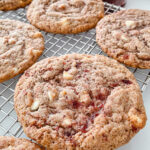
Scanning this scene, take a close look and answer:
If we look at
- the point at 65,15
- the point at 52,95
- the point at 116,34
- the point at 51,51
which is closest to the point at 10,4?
the point at 65,15

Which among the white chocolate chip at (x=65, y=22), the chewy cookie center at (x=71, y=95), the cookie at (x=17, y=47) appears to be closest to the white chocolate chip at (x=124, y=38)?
the chewy cookie center at (x=71, y=95)

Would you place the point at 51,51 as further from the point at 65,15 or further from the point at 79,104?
the point at 79,104

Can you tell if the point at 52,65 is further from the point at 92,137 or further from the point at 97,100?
the point at 92,137

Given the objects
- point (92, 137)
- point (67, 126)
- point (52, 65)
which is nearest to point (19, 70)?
point (52, 65)

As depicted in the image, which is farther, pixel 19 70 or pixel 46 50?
pixel 46 50

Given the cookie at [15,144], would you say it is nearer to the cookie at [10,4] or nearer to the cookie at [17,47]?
the cookie at [17,47]

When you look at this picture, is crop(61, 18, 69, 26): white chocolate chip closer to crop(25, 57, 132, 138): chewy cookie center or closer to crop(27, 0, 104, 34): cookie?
crop(27, 0, 104, 34): cookie

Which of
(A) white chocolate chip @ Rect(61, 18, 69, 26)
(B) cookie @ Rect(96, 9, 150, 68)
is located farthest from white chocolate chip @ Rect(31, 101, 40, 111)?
(A) white chocolate chip @ Rect(61, 18, 69, 26)
